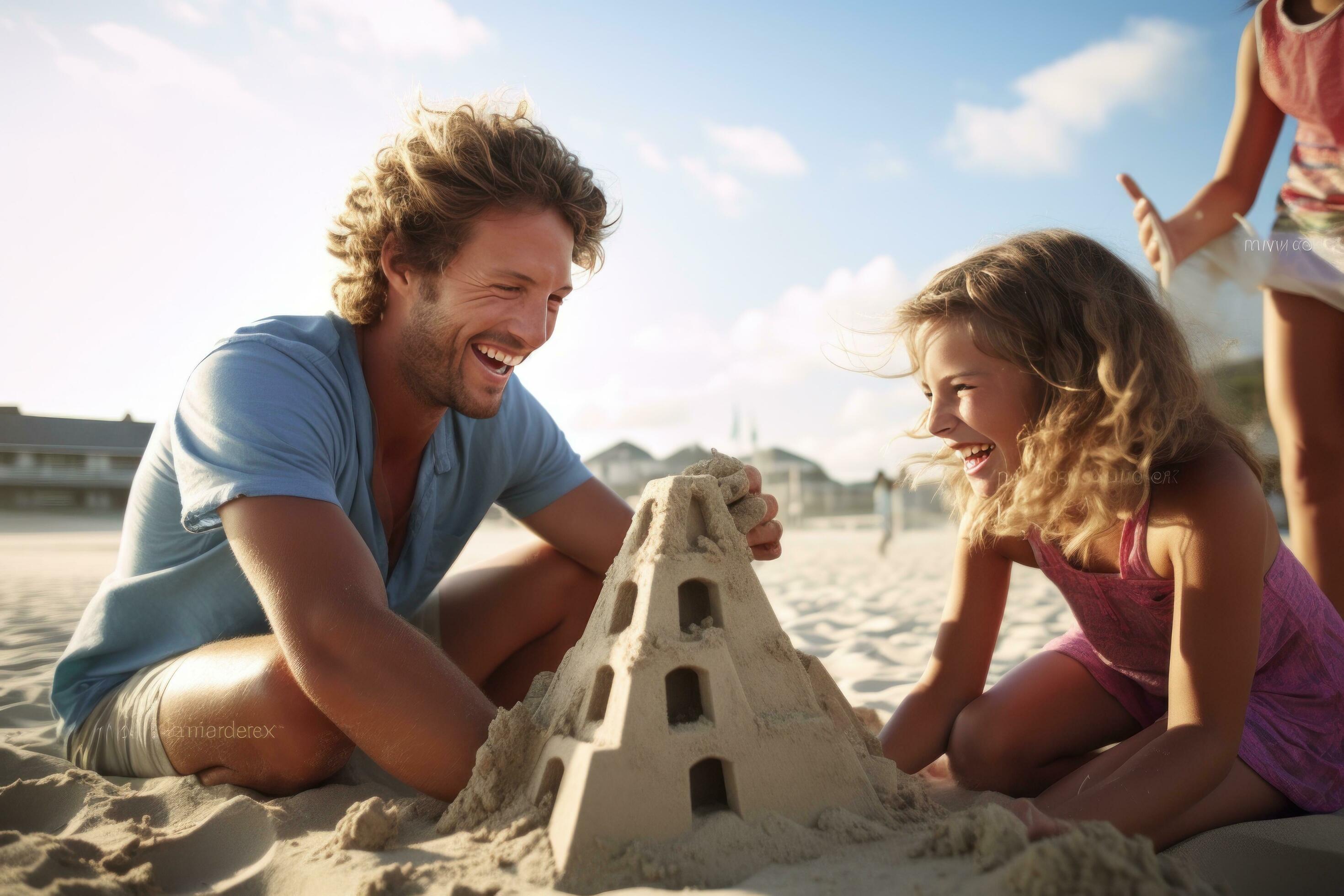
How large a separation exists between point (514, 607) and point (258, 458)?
3.96 ft

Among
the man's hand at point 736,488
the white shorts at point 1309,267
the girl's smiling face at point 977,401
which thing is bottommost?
the man's hand at point 736,488

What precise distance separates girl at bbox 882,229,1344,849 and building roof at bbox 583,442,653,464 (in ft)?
82.7

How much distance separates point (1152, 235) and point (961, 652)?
5.38ft

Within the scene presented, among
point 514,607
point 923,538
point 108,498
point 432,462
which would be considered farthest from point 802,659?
point 108,498

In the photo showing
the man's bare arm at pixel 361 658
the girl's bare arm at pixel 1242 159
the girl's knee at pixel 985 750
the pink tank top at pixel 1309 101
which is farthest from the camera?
the girl's bare arm at pixel 1242 159

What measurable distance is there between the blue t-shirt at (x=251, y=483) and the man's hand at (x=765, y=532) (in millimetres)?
1067

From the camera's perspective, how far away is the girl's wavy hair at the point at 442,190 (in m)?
2.62

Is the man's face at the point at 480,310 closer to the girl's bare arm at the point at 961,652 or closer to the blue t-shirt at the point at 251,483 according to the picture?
the blue t-shirt at the point at 251,483

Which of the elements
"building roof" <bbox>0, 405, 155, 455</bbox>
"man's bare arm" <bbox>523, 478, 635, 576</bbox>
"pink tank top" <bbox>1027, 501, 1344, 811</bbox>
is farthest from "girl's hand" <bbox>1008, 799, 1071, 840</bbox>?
"building roof" <bbox>0, 405, 155, 455</bbox>

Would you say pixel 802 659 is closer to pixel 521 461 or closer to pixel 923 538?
pixel 521 461

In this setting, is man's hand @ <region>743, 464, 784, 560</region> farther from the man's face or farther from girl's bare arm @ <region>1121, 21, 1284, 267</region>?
girl's bare arm @ <region>1121, 21, 1284, 267</region>

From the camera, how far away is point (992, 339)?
7.35ft

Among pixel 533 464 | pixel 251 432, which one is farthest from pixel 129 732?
pixel 533 464

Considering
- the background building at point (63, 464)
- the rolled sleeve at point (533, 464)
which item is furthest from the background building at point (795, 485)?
the rolled sleeve at point (533, 464)
